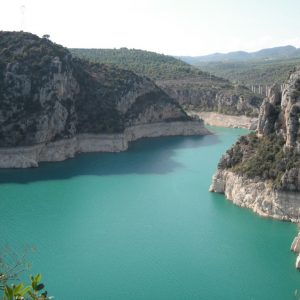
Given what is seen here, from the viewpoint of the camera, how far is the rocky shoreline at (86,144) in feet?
174

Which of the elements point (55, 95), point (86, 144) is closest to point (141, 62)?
point (86, 144)

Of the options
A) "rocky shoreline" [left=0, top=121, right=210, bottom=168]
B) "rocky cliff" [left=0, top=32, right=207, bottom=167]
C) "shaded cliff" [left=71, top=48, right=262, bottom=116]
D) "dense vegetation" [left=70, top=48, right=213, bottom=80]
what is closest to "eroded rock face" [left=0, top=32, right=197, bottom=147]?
"rocky cliff" [left=0, top=32, right=207, bottom=167]

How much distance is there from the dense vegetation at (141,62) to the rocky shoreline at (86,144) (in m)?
20.9

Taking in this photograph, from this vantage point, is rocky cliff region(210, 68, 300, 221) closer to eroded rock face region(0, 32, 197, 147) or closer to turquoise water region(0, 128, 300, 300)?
turquoise water region(0, 128, 300, 300)

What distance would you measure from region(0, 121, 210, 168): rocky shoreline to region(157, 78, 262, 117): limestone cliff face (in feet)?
56.6

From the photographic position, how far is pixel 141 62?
12394 cm

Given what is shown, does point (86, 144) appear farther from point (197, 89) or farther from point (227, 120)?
point (197, 89)

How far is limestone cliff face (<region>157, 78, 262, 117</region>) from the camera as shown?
3875 inches

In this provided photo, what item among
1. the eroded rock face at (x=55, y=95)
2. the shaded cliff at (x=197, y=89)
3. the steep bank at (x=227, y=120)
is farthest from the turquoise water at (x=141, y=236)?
the shaded cliff at (x=197, y=89)

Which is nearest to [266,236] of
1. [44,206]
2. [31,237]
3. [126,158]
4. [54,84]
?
[31,237]

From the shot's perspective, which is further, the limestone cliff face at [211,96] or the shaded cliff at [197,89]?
the shaded cliff at [197,89]

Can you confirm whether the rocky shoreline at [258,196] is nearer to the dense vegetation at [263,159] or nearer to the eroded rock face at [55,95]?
the dense vegetation at [263,159]

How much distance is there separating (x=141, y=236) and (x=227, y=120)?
6646cm

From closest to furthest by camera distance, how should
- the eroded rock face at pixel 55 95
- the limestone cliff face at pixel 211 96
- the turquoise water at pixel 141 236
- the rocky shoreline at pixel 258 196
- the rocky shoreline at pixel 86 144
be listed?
the turquoise water at pixel 141 236 → the rocky shoreline at pixel 258 196 → the rocky shoreline at pixel 86 144 → the eroded rock face at pixel 55 95 → the limestone cliff face at pixel 211 96
